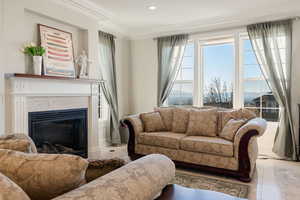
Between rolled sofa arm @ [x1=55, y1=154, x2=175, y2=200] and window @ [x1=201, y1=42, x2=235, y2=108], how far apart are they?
3684 millimetres

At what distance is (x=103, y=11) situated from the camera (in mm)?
3973

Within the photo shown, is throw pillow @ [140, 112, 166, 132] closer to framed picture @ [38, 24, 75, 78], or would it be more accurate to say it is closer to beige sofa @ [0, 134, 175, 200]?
framed picture @ [38, 24, 75, 78]

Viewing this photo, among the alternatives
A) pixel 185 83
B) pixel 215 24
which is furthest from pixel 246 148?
pixel 215 24

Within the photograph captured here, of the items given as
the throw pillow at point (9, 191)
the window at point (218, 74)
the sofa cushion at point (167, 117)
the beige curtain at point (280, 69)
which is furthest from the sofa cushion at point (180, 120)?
the throw pillow at point (9, 191)

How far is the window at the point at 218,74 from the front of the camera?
4574mm

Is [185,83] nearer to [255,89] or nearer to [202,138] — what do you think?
[255,89]

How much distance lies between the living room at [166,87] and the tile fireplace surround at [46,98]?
14 millimetres

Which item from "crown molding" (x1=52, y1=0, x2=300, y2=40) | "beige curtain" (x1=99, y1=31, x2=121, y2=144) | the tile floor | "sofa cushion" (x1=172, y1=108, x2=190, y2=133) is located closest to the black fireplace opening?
the tile floor

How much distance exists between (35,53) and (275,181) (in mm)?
3664

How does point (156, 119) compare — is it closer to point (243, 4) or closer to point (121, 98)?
point (121, 98)

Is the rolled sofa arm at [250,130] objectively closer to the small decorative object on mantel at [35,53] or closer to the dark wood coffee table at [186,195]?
the dark wood coffee table at [186,195]

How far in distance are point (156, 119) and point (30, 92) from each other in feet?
6.85

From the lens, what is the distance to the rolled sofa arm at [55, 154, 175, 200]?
2.74 ft

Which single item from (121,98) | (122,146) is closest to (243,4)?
(121,98)
